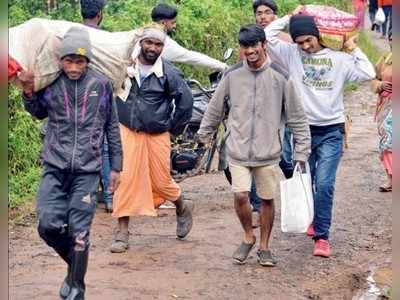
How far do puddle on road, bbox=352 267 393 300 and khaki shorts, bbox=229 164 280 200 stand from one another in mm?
998

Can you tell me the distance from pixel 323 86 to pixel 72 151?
2288mm

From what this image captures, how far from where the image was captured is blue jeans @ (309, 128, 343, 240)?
23.9ft

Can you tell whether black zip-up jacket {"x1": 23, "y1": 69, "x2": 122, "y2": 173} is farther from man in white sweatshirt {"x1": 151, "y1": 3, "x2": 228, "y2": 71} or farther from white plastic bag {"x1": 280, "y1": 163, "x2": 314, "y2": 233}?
man in white sweatshirt {"x1": 151, "y1": 3, "x2": 228, "y2": 71}

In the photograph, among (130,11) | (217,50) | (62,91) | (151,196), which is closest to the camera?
(62,91)

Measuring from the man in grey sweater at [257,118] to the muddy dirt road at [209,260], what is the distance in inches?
22.0

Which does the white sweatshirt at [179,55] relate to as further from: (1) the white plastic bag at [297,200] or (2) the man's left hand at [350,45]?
(1) the white plastic bag at [297,200]

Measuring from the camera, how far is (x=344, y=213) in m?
8.95

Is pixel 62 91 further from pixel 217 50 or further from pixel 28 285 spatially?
pixel 217 50

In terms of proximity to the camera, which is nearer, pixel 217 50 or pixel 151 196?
pixel 151 196

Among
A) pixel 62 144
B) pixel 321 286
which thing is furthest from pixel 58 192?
pixel 321 286

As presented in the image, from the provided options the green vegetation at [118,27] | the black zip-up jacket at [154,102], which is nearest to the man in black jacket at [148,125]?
the black zip-up jacket at [154,102]

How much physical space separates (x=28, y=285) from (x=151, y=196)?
4.49ft

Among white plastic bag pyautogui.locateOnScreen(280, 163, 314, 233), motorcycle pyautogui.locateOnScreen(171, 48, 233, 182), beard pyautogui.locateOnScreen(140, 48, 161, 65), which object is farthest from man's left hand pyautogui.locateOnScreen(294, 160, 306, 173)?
motorcycle pyautogui.locateOnScreen(171, 48, 233, 182)

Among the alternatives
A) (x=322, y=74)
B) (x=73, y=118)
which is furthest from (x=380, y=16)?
(x=73, y=118)
